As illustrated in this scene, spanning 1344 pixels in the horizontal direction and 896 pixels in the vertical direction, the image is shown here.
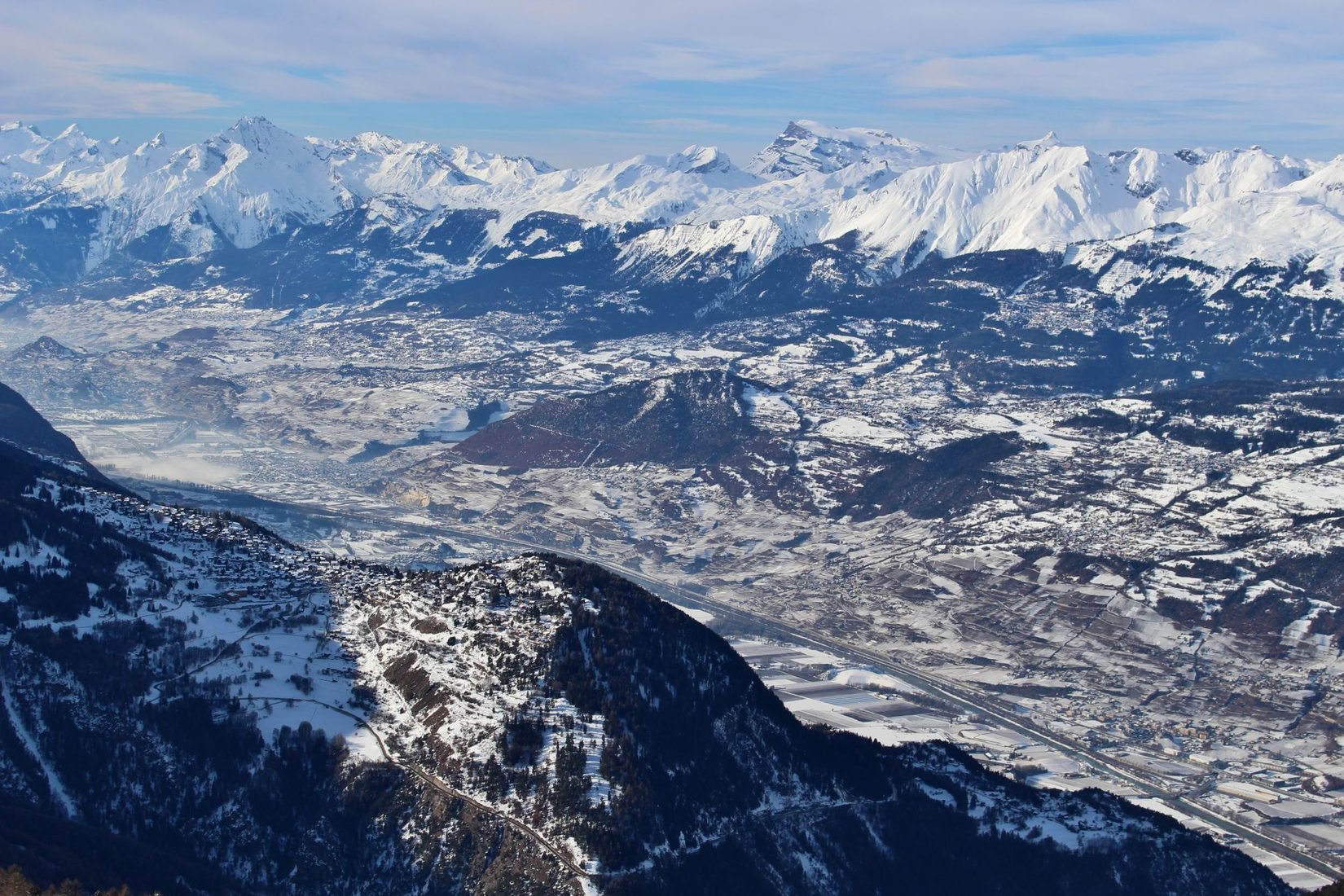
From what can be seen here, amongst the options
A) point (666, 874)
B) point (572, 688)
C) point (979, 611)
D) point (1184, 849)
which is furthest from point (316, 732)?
point (979, 611)

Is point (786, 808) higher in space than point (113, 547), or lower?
lower

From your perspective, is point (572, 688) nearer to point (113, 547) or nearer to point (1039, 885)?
point (1039, 885)

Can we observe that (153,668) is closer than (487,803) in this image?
No

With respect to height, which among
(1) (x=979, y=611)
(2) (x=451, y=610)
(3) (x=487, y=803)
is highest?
(2) (x=451, y=610)

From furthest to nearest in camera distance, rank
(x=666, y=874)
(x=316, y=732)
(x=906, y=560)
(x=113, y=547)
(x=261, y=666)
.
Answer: (x=906, y=560), (x=113, y=547), (x=261, y=666), (x=316, y=732), (x=666, y=874)

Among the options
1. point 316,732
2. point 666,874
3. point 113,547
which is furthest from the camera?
point 113,547

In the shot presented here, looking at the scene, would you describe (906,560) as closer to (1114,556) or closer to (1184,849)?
(1114,556)

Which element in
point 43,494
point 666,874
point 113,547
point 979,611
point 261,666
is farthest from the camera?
point 979,611

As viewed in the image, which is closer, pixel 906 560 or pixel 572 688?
pixel 572 688

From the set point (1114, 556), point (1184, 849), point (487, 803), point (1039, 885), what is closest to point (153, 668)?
point (487, 803)
